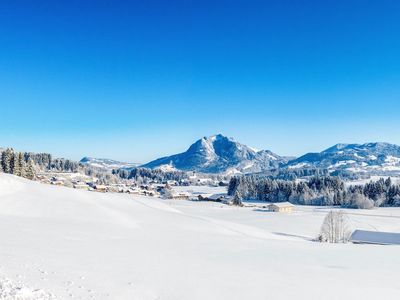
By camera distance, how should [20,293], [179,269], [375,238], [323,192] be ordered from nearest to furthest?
[20,293] < [179,269] < [375,238] < [323,192]

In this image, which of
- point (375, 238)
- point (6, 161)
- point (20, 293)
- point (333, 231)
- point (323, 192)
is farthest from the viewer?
point (323, 192)

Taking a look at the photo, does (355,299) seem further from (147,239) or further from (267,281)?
(147,239)

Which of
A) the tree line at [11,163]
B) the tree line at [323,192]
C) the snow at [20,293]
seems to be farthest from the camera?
the tree line at [323,192]

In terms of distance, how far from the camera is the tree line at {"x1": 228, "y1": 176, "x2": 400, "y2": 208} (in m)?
127

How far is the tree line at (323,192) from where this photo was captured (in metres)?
127

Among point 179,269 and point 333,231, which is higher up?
point 179,269

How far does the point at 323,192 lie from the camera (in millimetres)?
143125

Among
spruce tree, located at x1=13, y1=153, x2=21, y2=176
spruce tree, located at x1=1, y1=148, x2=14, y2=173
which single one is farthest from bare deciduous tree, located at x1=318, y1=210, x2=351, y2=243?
spruce tree, located at x1=1, y1=148, x2=14, y2=173

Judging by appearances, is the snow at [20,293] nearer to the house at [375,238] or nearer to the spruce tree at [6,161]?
the house at [375,238]

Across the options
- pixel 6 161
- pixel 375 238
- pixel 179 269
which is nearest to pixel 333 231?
pixel 375 238

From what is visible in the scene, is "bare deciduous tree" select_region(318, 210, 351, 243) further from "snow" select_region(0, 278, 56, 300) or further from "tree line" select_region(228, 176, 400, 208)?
"tree line" select_region(228, 176, 400, 208)

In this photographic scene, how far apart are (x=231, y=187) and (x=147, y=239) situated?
148364 millimetres

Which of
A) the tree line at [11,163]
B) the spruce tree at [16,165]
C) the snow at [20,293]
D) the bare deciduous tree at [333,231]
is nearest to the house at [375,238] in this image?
the bare deciduous tree at [333,231]

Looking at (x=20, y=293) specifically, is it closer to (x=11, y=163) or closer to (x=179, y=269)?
(x=179, y=269)
